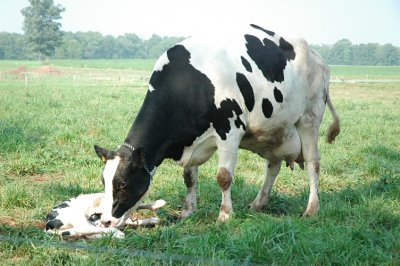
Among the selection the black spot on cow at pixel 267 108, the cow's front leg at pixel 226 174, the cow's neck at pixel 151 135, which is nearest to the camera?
the cow's neck at pixel 151 135

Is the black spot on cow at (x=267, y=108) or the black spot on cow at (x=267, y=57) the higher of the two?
the black spot on cow at (x=267, y=57)

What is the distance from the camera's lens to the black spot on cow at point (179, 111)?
5695 mm

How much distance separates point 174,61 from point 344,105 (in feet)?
61.8

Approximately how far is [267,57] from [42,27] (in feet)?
326

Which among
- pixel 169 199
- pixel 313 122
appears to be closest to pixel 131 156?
pixel 169 199

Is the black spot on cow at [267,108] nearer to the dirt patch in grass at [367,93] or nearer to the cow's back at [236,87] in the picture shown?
the cow's back at [236,87]

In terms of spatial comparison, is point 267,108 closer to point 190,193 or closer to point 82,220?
point 190,193

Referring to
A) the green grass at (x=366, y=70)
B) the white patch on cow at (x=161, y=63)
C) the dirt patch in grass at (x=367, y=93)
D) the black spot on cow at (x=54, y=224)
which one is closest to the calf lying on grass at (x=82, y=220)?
the black spot on cow at (x=54, y=224)

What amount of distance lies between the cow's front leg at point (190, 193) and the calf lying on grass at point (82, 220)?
2.42 feet

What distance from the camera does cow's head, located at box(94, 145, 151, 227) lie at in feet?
16.9

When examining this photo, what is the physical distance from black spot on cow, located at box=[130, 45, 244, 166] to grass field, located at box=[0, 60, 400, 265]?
946mm

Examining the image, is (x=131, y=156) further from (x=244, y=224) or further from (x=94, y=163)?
(x=94, y=163)

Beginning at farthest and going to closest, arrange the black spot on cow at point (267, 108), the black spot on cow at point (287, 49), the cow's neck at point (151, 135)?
the black spot on cow at point (287, 49)
the black spot on cow at point (267, 108)
the cow's neck at point (151, 135)

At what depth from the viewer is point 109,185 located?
16.8 ft
